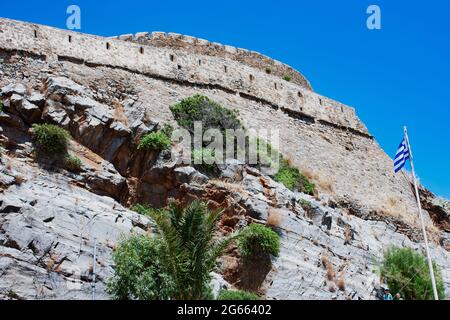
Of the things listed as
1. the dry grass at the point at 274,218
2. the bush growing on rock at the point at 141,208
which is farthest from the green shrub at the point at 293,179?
the bush growing on rock at the point at 141,208

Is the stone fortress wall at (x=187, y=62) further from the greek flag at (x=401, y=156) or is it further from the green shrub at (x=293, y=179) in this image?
the greek flag at (x=401, y=156)

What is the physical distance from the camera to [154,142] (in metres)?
23.7

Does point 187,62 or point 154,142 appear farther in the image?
point 187,62

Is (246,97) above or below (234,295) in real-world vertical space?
above

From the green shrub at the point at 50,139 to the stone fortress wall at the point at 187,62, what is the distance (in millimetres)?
4782

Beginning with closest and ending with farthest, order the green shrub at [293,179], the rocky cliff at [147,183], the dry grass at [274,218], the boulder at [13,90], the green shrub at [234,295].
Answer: the green shrub at [234,295] → the rocky cliff at [147,183] → the dry grass at [274,218] → the boulder at [13,90] → the green shrub at [293,179]

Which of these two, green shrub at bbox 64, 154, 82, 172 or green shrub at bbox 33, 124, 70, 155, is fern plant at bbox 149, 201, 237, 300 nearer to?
green shrub at bbox 64, 154, 82, 172

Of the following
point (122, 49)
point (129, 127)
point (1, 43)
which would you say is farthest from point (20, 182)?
point (122, 49)

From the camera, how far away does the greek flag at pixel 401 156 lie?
22984 millimetres

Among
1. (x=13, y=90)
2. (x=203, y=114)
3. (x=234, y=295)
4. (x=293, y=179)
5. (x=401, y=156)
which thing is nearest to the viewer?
(x=234, y=295)

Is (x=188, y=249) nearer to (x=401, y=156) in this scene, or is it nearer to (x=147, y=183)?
(x=147, y=183)

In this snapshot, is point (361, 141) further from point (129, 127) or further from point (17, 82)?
point (17, 82)

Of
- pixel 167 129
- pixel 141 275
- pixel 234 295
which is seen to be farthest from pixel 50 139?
pixel 234 295

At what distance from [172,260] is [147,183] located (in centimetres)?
698
